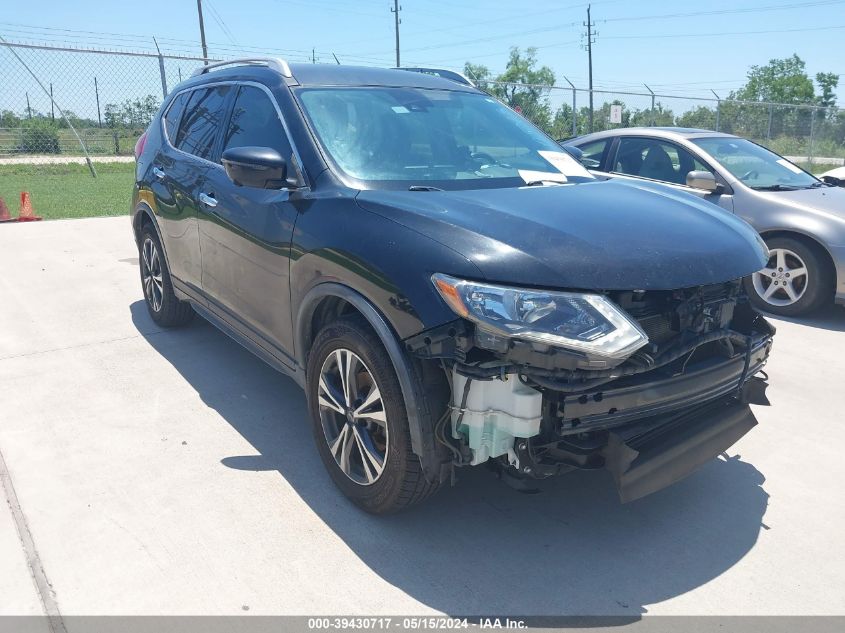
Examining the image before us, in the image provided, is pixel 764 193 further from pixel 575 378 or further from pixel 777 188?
pixel 575 378

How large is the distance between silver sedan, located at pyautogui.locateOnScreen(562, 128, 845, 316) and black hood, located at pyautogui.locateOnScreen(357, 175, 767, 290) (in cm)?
244

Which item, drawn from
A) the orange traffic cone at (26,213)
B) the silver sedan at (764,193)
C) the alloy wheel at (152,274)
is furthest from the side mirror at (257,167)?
the orange traffic cone at (26,213)

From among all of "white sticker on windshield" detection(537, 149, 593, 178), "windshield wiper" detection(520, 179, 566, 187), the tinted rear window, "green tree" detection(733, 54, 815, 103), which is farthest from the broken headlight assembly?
"green tree" detection(733, 54, 815, 103)

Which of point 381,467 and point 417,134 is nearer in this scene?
point 381,467

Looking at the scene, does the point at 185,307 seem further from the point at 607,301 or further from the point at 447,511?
the point at 607,301

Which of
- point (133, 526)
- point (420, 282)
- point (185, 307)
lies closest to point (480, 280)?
point (420, 282)

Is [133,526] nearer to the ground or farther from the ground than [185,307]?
nearer to the ground

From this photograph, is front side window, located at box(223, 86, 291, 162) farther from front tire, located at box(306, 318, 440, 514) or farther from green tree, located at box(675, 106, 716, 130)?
green tree, located at box(675, 106, 716, 130)

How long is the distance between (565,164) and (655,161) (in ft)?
11.2

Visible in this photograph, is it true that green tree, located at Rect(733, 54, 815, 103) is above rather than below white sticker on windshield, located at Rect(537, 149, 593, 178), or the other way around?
above

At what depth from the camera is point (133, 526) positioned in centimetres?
301

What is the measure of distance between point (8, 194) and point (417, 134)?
14061 millimetres

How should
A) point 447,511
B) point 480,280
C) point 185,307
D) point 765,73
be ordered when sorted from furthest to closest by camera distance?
1. point 765,73
2. point 185,307
3. point 447,511
4. point 480,280

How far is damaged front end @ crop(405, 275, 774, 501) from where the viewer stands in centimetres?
239
